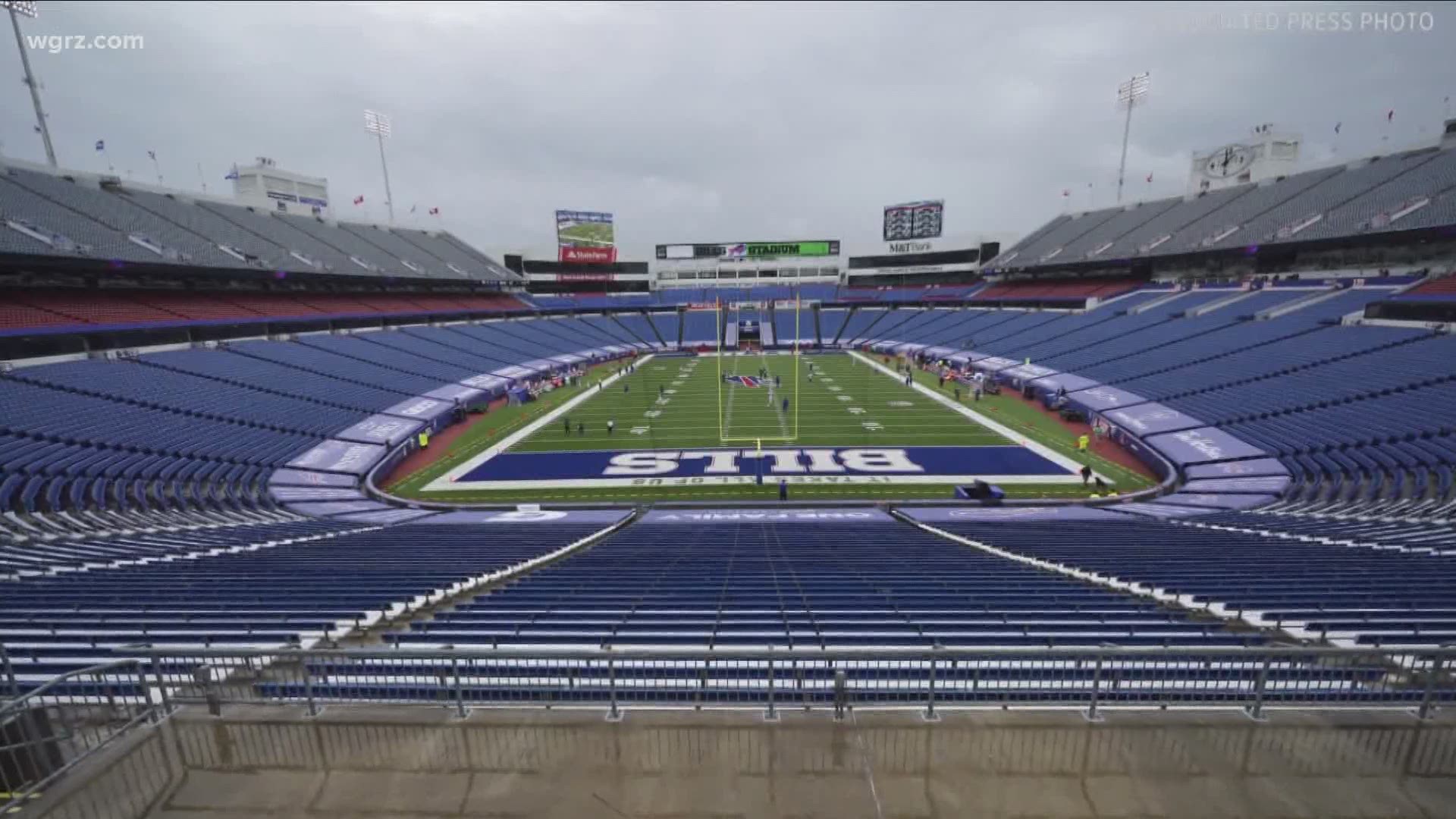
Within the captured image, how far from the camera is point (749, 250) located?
223 feet

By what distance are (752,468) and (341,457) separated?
45.7ft

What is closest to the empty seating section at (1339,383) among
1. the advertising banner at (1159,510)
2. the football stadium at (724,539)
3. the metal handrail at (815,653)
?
the football stadium at (724,539)

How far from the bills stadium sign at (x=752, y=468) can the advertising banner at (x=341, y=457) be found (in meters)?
2.29

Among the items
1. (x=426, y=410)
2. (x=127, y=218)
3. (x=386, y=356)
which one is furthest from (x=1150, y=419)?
(x=127, y=218)

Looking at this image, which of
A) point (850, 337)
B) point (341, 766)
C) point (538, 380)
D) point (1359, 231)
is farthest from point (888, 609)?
point (850, 337)

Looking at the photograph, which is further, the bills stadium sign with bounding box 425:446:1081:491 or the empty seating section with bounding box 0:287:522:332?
the empty seating section with bounding box 0:287:522:332

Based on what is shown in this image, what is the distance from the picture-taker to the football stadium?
3729 mm

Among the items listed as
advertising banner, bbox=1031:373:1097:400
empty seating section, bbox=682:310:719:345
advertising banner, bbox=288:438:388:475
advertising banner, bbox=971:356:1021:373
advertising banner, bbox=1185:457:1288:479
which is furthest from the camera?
empty seating section, bbox=682:310:719:345

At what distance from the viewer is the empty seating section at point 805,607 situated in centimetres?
575

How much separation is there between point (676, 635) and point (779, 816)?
2519 mm

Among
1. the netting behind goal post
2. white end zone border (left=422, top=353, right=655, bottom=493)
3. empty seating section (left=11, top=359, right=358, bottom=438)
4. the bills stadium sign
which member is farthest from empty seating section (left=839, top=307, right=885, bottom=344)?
empty seating section (left=11, top=359, right=358, bottom=438)

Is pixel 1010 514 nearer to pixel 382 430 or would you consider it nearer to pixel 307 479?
pixel 307 479

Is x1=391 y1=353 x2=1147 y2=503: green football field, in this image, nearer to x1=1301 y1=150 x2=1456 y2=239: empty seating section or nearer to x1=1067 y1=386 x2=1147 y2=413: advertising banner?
x1=1067 y1=386 x2=1147 y2=413: advertising banner

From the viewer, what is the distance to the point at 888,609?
6715mm
